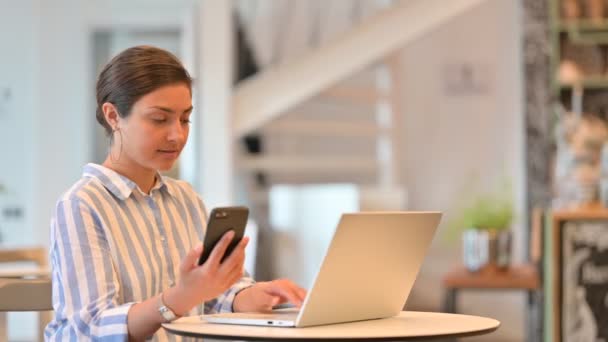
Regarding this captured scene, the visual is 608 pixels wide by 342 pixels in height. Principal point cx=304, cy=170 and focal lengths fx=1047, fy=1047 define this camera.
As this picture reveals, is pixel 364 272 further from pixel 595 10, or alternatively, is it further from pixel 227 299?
pixel 595 10

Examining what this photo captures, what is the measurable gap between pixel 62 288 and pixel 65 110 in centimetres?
456

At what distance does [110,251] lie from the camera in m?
1.83

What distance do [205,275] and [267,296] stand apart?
1.02ft

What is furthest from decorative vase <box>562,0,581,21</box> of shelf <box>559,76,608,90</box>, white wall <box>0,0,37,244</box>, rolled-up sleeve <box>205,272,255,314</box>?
rolled-up sleeve <box>205,272,255,314</box>

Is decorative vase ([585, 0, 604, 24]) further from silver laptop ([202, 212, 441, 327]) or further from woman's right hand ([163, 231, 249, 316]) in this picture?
woman's right hand ([163, 231, 249, 316])

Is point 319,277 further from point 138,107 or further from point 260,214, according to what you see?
point 260,214

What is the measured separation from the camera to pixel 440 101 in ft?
24.5

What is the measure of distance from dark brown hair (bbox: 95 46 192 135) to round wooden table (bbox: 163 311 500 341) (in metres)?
0.41

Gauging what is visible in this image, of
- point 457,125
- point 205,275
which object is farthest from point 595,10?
point 205,275

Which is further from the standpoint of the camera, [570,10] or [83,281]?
[570,10]

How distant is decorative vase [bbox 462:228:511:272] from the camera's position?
5.10 metres

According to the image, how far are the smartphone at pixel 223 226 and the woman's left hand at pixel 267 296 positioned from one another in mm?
225

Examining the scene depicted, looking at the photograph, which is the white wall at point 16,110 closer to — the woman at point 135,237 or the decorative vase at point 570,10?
the decorative vase at point 570,10

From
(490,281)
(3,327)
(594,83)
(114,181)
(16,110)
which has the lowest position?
(490,281)
